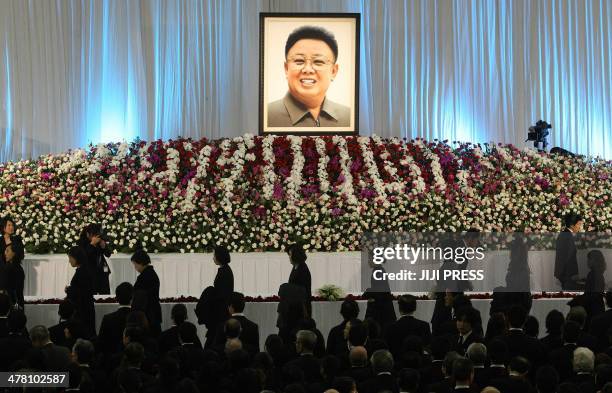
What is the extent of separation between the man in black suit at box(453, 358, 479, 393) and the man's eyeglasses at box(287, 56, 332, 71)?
11755mm

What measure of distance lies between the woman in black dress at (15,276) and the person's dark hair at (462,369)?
5913mm

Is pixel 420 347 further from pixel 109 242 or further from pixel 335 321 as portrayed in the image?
pixel 109 242

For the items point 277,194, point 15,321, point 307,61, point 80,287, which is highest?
point 307,61

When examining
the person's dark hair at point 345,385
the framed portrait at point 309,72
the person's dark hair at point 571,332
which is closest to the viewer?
the person's dark hair at point 345,385

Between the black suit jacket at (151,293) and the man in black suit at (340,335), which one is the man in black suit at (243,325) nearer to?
the man in black suit at (340,335)

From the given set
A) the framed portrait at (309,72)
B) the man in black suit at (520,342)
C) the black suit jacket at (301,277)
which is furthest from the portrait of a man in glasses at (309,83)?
the man in black suit at (520,342)

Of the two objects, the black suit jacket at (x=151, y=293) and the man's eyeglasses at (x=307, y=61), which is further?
the man's eyeglasses at (x=307, y=61)

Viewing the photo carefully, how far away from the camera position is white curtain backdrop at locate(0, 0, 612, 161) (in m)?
20.1

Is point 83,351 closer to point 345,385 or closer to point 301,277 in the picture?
point 345,385

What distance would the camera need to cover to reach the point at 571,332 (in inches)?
330

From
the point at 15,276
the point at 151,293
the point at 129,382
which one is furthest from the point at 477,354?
the point at 15,276

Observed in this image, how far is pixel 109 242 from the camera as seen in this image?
49.7 ft

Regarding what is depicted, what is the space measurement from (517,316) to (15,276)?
5.68 meters

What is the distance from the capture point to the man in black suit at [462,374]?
7141 millimetres
